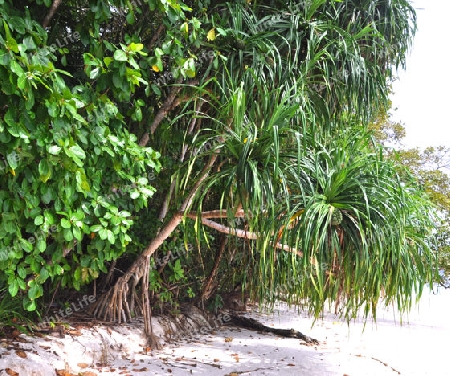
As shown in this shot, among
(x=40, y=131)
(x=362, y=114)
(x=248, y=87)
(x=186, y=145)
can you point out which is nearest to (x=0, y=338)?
(x=40, y=131)

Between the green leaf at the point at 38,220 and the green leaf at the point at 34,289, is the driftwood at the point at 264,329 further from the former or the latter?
the green leaf at the point at 38,220

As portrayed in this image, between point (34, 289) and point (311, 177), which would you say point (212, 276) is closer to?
point (311, 177)

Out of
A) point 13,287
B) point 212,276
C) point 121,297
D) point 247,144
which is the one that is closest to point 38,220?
point 13,287

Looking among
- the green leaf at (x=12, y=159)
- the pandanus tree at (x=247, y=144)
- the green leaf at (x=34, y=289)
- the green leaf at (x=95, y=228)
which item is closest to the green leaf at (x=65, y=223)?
the pandanus tree at (x=247, y=144)

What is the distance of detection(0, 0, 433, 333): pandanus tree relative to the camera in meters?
2.23

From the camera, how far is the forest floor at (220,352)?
2492 millimetres

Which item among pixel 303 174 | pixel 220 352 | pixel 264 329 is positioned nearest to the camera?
pixel 303 174

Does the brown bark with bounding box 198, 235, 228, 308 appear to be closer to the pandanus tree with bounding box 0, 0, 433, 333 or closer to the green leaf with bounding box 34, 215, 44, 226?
the pandanus tree with bounding box 0, 0, 433, 333

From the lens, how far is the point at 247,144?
2.25m

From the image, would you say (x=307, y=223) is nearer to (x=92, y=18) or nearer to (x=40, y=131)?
(x=40, y=131)

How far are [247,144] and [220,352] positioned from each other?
2001 millimetres

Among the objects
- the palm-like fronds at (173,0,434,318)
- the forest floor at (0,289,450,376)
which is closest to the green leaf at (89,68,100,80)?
the palm-like fronds at (173,0,434,318)

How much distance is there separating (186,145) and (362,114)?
149cm

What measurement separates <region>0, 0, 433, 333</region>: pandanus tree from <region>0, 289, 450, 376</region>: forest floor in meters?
0.35
